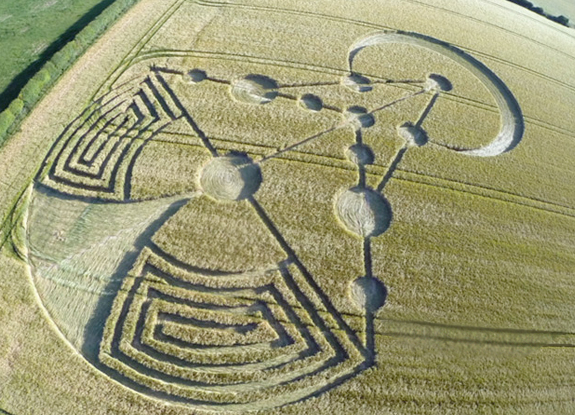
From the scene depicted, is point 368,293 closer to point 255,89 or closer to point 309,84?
point 309,84

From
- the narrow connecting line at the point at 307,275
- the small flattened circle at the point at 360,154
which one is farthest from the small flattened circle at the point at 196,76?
the small flattened circle at the point at 360,154

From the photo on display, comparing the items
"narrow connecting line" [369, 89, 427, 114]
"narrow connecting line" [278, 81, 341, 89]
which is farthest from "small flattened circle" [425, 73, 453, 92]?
"narrow connecting line" [278, 81, 341, 89]

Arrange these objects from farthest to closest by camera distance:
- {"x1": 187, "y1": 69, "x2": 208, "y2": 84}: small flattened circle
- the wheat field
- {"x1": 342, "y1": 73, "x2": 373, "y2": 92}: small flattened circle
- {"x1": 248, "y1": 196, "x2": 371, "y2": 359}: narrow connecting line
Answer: {"x1": 342, "y1": 73, "x2": 373, "y2": 92}: small flattened circle, {"x1": 187, "y1": 69, "x2": 208, "y2": 84}: small flattened circle, {"x1": 248, "y1": 196, "x2": 371, "y2": 359}: narrow connecting line, the wheat field

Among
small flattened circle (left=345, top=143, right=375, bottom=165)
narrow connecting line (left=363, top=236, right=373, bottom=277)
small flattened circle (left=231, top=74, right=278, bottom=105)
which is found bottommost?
narrow connecting line (left=363, top=236, right=373, bottom=277)

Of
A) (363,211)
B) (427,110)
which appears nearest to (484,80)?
(427,110)

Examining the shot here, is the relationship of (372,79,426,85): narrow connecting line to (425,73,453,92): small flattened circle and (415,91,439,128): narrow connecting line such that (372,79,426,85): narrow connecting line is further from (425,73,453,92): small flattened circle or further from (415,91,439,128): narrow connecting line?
(415,91,439,128): narrow connecting line

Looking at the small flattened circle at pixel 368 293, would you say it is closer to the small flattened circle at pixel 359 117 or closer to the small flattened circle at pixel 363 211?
the small flattened circle at pixel 363 211
